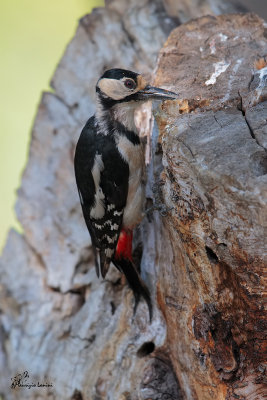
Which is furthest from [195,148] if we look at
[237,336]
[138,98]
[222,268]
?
[138,98]

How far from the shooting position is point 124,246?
2875 mm

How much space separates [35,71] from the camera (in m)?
6.45

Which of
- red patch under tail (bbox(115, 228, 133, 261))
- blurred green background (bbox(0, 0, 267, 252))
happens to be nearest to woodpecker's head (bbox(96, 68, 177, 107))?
red patch under tail (bbox(115, 228, 133, 261))

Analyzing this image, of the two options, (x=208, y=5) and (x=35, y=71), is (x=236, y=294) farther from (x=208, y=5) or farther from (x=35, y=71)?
(x=35, y=71)

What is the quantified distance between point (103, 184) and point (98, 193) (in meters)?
0.06

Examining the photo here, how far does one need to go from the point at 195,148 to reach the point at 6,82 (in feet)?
17.0

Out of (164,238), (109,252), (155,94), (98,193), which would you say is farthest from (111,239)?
(155,94)

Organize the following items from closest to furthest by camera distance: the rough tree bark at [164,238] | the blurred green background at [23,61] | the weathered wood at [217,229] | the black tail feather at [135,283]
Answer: the weathered wood at [217,229]
the rough tree bark at [164,238]
the black tail feather at [135,283]
the blurred green background at [23,61]

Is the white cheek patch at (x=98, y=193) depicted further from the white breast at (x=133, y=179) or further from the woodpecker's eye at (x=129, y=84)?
the woodpecker's eye at (x=129, y=84)

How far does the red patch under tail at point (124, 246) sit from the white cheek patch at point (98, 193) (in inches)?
6.7

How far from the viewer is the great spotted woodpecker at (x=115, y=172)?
9.22ft

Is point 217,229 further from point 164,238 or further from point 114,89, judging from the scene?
point 114,89

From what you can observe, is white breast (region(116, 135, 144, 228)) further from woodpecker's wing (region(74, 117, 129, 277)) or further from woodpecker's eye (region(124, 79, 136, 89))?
woodpecker's eye (region(124, 79, 136, 89))

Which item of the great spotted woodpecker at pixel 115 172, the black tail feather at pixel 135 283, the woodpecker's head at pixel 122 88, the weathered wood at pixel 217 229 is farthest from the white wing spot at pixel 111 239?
the woodpecker's head at pixel 122 88
